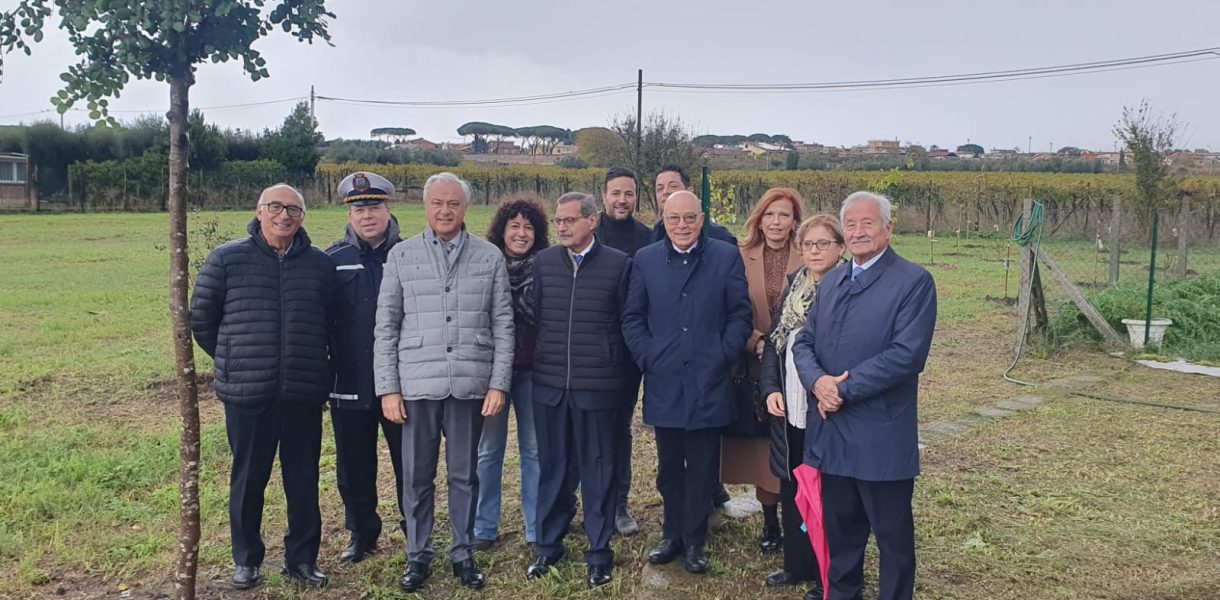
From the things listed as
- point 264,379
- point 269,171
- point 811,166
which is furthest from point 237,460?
point 811,166

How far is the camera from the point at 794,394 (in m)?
3.55

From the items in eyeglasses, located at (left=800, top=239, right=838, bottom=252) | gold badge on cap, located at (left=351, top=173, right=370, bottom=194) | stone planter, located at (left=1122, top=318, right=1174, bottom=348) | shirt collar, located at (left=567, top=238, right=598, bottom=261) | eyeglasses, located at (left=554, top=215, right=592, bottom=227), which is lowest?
stone planter, located at (left=1122, top=318, right=1174, bottom=348)

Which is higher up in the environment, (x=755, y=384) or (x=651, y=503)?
(x=755, y=384)

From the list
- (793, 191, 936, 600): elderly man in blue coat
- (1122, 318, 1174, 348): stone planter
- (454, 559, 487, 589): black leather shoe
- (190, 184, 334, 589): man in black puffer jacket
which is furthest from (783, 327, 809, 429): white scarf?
(1122, 318, 1174, 348): stone planter

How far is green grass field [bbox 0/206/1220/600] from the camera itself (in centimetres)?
386

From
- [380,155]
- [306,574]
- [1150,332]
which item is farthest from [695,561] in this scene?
[380,155]

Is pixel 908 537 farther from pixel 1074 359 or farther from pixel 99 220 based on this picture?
pixel 99 220

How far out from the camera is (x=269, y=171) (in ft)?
106

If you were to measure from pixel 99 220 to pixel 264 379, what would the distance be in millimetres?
24876

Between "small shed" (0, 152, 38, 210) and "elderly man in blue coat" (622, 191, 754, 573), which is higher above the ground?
"small shed" (0, 152, 38, 210)

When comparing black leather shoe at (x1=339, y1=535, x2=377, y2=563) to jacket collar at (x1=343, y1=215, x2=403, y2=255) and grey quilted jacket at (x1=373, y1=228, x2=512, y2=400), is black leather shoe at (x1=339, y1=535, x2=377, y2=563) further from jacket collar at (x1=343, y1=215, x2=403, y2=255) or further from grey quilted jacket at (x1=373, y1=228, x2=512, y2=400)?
jacket collar at (x1=343, y1=215, x2=403, y2=255)

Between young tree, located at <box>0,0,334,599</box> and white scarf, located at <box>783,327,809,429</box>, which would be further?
white scarf, located at <box>783,327,809,429</box>

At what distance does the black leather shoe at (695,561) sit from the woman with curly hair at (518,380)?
0.73 meters

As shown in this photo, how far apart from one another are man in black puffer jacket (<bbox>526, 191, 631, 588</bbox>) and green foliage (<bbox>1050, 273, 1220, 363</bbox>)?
23.1 feet
